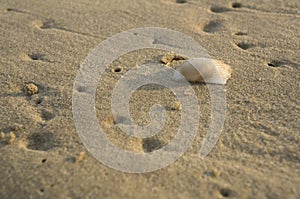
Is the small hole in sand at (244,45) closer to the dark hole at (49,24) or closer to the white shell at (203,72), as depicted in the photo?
the white shell at (203,72)

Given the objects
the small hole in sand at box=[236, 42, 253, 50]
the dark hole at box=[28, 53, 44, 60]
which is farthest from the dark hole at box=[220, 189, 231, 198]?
the dark hole at box=[28, 53, 44, 60]

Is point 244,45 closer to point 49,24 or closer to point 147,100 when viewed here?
point 147,100

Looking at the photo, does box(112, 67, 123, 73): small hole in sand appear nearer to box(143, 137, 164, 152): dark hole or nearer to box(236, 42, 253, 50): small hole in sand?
box(143, 137, 164, 152): dark hole

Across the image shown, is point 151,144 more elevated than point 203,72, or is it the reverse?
point 203,72

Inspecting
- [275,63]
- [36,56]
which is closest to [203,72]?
[275,63]

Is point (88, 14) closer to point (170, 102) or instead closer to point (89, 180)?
point (170, 102)

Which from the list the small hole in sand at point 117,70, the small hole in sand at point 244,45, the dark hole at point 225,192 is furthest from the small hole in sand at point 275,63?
the dark hole at point 225,192
